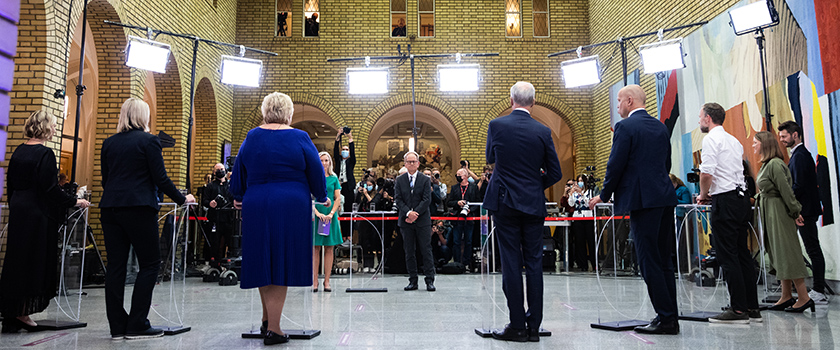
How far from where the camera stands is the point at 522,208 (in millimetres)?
3379

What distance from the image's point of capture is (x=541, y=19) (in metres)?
14.1

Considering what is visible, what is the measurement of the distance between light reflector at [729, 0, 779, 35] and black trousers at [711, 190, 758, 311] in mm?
3338

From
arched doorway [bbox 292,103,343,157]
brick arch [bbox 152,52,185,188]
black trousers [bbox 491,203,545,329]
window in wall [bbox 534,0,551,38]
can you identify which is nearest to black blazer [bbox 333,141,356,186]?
brick arch [bbox 152,52,185,188]

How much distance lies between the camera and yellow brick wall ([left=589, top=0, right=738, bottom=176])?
30.5 feet

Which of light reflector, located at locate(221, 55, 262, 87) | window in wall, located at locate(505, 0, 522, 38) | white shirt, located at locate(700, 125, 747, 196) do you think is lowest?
white shirt, located at locate(700, 125, 747, 196)

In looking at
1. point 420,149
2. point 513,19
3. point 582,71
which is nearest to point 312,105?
point 513,19

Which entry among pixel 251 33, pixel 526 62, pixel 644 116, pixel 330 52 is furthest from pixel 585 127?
pixel 644 116

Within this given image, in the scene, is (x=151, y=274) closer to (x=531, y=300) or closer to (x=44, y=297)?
(x=44, y=297)

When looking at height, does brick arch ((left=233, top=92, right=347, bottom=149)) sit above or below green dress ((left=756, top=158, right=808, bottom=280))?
above

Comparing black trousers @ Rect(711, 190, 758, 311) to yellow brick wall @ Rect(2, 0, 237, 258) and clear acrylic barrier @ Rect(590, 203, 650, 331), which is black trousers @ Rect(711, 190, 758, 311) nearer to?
clear acrylic barrier @ Rect(590, 203, 650, 331)

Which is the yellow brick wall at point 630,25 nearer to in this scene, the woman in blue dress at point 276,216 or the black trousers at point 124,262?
the woman in blue dress at point 276,216

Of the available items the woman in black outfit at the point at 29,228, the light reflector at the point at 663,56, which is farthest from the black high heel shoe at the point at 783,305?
the woman in black outfit at the point at 29,228

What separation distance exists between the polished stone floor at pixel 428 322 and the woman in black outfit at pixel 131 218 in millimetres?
184

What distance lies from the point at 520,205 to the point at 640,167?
88 centimetres
